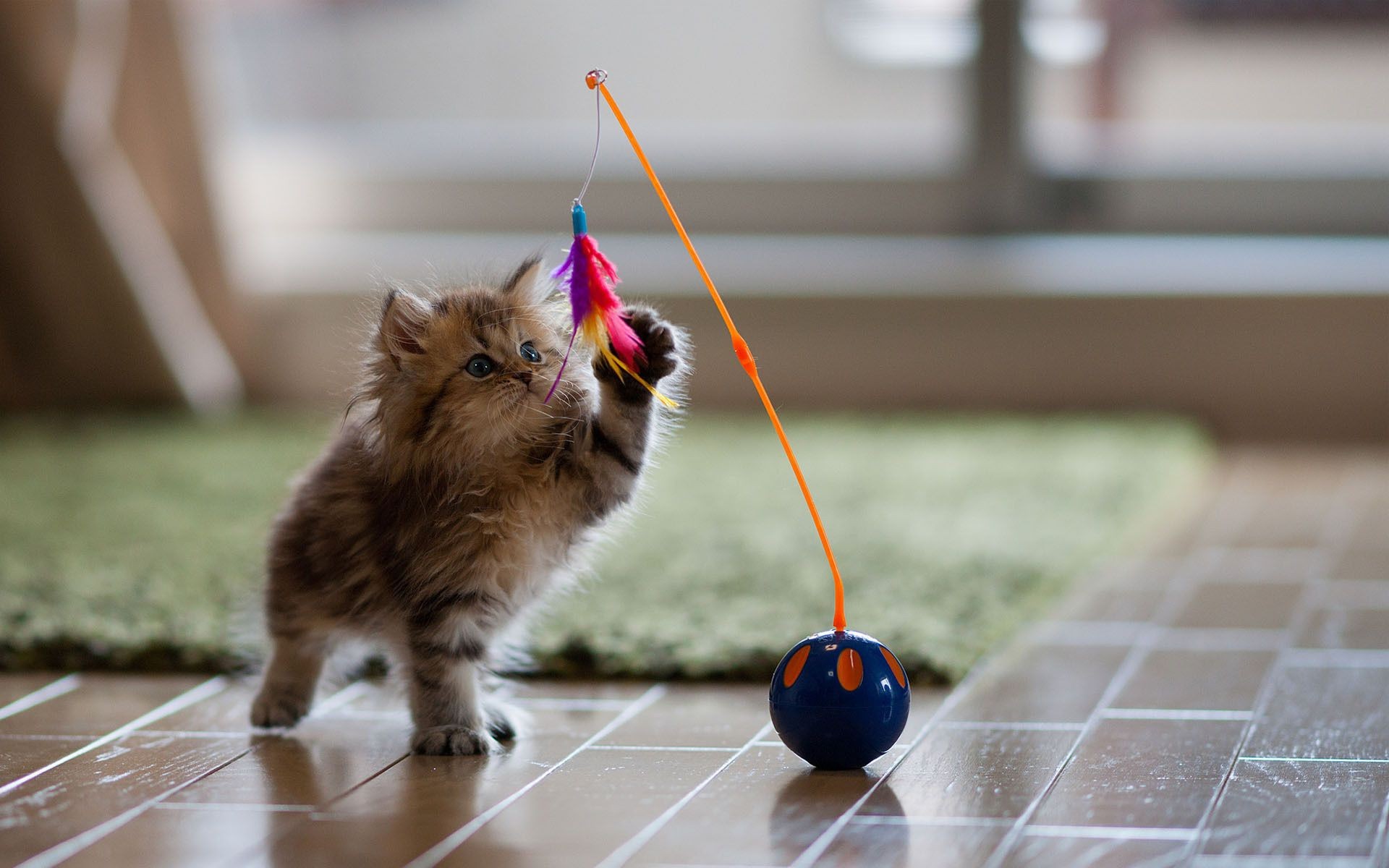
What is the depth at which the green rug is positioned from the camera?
232 centimetres

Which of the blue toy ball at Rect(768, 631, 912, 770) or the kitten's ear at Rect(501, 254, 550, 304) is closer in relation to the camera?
the blue toy ball at Rect(768, 631, 912, 770)

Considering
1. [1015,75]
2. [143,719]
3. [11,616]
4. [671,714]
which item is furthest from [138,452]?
[1015,75]

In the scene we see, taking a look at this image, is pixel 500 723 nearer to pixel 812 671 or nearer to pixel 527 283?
pixel 812 671

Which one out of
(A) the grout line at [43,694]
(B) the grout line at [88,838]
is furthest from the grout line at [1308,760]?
(A) the grout line at [43,694]

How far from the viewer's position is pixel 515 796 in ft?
5.56

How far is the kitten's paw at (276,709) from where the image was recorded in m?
1.99

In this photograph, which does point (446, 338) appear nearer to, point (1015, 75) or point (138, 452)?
point (138, 452)

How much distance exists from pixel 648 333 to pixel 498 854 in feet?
1.86

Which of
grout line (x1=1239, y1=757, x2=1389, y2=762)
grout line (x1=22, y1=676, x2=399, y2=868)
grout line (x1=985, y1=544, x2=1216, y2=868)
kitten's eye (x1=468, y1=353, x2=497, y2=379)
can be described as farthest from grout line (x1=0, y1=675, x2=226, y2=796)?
grout line (x1=1239, y1=757, x2=1389, y2=762)

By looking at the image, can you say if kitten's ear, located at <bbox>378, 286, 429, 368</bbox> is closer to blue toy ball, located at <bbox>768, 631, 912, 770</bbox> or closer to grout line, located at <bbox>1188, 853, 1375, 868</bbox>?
blue toy ball, located at <bbox>768, 631, 912, 770</bbox>

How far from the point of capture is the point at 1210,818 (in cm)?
157

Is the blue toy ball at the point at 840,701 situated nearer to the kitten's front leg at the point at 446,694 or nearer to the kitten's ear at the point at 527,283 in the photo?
the kitten's front leg at the point at 446,694

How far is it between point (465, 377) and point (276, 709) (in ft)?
1.71

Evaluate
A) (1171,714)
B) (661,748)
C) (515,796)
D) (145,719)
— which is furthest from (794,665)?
(145,719)
